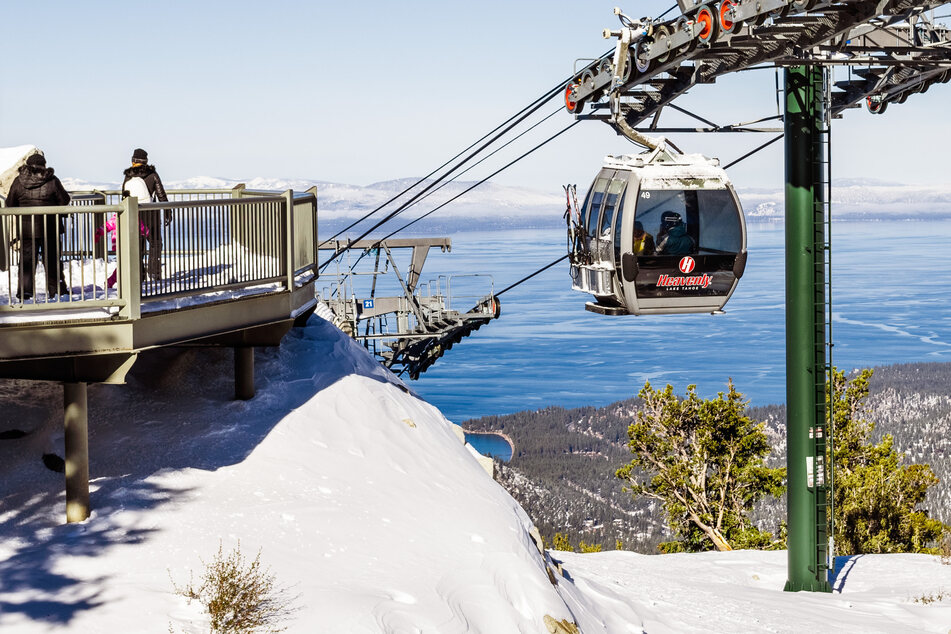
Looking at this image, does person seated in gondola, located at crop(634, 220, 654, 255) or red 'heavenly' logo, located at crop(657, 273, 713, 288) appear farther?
red 'heavenly' logo, located at crop(657, 273, 713, 288)

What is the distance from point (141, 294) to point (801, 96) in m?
12.5

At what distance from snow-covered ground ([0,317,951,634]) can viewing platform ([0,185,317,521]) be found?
29.6 inches

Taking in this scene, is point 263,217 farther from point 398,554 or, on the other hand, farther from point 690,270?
point 690,270

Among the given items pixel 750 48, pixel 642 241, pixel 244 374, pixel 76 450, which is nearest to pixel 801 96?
pixel 750 48

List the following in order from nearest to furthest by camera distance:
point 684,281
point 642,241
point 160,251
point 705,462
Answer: point 160,251 → point 642,241 → point 684,281 → point 705,462

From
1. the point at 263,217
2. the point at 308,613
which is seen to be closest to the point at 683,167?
the point at 263,217

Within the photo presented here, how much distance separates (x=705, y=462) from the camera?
3544 centimetres

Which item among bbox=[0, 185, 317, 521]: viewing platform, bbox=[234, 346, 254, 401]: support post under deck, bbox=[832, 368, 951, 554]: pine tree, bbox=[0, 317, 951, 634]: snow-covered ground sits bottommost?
bbox=[832, 368, 951, 554]: pine tree

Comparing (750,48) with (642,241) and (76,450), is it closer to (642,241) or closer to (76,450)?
(642,241)

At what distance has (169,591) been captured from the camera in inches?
425

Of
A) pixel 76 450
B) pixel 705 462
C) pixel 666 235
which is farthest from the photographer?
pixel 705 462

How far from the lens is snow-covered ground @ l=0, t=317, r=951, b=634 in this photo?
10.9m

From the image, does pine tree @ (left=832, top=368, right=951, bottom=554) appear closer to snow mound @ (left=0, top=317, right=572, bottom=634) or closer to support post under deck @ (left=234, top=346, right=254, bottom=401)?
snow mound @ (left=0, top=317, right=572, bottom=634)

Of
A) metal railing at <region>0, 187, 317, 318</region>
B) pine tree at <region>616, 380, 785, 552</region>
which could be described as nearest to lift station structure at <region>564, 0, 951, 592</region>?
metal railing at <region>0, 187, 317, 318</region>
